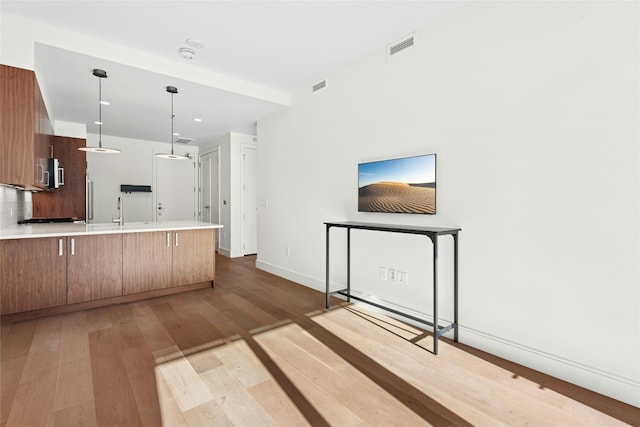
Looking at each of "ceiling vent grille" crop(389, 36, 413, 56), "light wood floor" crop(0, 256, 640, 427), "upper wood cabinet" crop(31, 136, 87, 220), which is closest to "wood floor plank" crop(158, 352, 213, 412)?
"light wood floor" crop(0, 256, 640, 427)

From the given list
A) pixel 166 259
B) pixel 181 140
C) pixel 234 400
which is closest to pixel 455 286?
pixel 234 400

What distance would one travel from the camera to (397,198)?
10.3ft

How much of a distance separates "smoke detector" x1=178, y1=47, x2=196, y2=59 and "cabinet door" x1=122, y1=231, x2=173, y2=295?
2.15 meters

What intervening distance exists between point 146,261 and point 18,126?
6.02 ft

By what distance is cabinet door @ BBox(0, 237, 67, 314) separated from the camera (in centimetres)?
299

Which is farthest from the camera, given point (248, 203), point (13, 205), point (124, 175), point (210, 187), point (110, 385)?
point (210, 187)

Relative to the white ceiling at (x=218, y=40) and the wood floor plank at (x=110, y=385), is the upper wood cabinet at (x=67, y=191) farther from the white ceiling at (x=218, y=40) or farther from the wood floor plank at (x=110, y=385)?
the wood floor plank at (x=110, y=385)

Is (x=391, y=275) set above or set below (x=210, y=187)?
below

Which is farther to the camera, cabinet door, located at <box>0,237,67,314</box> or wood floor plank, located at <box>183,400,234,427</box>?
cabinet door, located at <box>0,237,67,314</box>

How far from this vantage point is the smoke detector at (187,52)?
11.0 feet

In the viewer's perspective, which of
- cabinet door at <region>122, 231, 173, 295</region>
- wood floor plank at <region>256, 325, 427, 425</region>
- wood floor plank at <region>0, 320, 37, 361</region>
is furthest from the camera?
cabinet door at <region>122, 231, 173, 295</region>

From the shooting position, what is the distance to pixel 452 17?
107 inches

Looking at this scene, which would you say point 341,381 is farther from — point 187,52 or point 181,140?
point 181,140

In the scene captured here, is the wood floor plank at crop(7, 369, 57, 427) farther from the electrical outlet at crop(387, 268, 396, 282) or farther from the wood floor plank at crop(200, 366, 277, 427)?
the electrical outlet at crop(387, 268, 396, 282)
